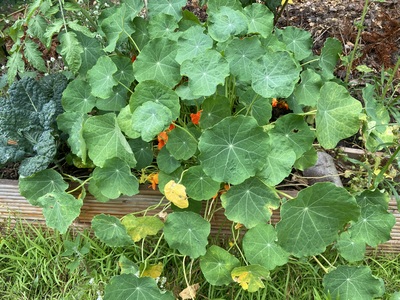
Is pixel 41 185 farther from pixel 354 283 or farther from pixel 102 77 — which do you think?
pixel 354 283

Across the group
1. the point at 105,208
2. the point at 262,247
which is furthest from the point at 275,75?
the point at 105,208

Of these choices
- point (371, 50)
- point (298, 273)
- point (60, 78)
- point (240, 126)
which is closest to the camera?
point (240, 126)

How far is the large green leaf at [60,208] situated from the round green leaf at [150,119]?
44 centimetres

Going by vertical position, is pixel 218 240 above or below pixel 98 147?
below

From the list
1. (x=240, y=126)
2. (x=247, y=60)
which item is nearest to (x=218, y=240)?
(x=240, y=126)

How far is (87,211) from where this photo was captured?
209 centimetres

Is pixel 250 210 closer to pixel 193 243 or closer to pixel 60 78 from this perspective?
pixel 193 243

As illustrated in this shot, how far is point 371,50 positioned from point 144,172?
171 cm

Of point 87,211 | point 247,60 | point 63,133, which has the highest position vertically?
point 247,60

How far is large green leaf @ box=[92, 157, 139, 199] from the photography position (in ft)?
5.92

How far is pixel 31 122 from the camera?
2.08m

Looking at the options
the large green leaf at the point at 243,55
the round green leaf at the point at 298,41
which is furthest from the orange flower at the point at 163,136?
the round green leaf at the point at 298,41

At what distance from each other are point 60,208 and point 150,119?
554mm

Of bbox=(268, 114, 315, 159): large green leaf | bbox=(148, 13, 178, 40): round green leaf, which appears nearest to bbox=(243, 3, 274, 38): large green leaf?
bbox=(148, 13, 178, 40): round green leaf
